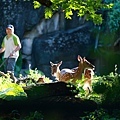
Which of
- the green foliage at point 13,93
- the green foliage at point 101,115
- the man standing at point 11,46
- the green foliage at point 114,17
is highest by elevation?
the green foliage at point 114,17

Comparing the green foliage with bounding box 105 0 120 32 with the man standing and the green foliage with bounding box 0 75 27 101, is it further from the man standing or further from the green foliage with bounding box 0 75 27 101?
the green foliage with bounding box 0 75 27 101

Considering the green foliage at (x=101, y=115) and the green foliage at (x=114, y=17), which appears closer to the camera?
the green foliage at (x=101, y=115)

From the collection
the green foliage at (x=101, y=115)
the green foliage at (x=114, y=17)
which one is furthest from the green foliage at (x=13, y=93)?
the green foliage at (x=114, y=17)

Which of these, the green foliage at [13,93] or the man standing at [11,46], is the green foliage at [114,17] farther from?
the green foliage at [13,93]

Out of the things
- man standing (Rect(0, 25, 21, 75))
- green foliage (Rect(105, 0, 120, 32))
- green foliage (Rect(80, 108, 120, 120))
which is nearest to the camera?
green foliage (Rect(80, 108, 120, 120))

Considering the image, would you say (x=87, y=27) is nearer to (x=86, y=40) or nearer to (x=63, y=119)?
(x=86, y=40)

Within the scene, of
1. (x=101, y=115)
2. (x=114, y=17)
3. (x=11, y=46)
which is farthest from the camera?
(x=114, y=17)

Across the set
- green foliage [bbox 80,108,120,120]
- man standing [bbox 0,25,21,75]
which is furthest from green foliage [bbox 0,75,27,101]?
man standing [bbox 0,25,21,75]

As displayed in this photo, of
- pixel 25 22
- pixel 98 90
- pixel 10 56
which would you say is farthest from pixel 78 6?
pixel 25 22

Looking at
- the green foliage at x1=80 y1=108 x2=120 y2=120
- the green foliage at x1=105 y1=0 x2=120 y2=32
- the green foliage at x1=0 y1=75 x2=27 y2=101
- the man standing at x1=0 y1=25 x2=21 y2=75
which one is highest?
the green foliage at x1=105 y1=0 x2=120 y2=32

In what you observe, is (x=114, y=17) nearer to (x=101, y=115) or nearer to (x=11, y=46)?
(x=11, y=46)

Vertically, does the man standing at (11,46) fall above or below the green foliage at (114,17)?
below

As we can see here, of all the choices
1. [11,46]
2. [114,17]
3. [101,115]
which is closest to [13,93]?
[101,115]

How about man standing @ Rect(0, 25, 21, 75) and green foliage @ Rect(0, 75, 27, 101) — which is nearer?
green foliage @ Rect(0, 75, 27, 101)
